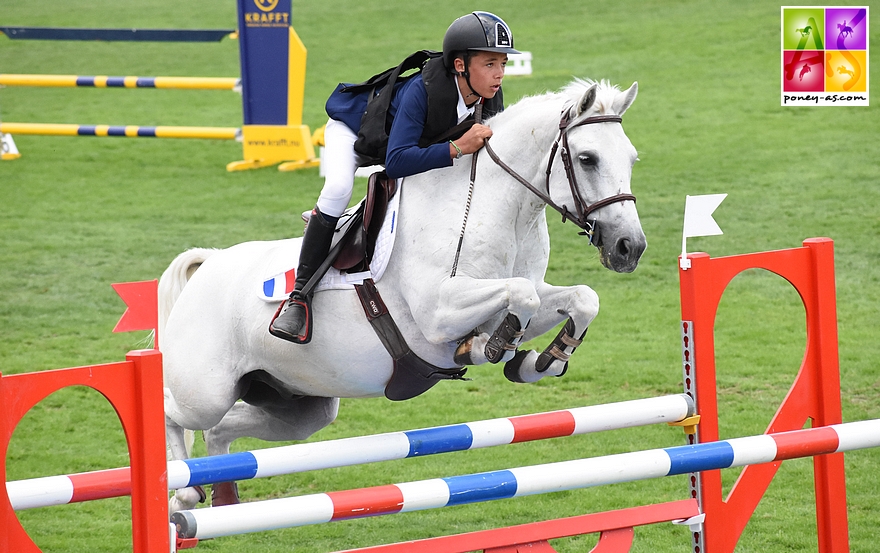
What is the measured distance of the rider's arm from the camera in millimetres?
3252

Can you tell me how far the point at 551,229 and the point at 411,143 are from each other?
267 inches

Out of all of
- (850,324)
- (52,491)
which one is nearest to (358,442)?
(52,491)

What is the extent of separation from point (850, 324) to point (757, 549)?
3526 millimetres

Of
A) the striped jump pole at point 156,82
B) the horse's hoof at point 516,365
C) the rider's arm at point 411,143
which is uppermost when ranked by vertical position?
the striped jump pole at point 156,82

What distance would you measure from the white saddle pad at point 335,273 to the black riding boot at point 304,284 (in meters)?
0.07

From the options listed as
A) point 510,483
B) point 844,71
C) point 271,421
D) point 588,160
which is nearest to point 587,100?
point 588,160

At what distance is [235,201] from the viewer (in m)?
10.9

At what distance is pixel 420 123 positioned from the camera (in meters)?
3.35

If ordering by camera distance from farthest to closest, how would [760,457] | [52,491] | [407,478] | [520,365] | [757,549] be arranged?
[407,478] → [757,549] → [520,365] → [760,457] → [52,491]

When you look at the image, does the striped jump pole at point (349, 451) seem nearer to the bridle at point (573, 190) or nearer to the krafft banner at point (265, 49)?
the bridle at point (573, 190)

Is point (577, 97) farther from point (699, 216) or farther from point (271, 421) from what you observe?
point (271, 421)

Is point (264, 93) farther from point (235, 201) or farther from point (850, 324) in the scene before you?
point (850, 324)

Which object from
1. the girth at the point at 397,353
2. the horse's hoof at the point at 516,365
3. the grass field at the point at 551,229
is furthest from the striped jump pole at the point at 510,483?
the grass field at the point at 551,229

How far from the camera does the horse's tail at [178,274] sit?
4.18 m
